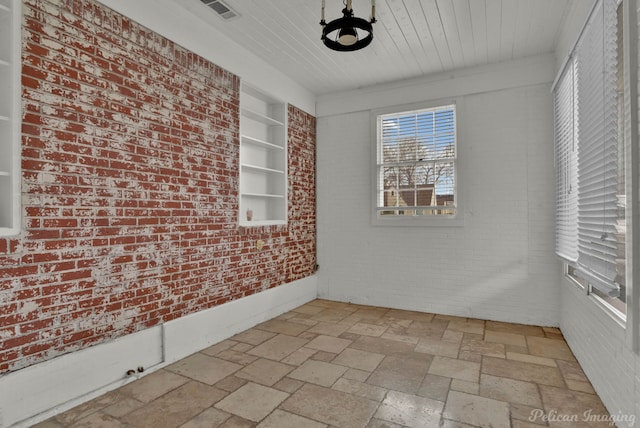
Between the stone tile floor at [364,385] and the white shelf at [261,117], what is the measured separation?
240 cm

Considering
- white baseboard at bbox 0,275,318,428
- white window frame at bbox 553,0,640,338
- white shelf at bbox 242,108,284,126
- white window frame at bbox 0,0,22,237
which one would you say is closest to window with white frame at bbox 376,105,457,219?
white shelf at bbox 242,108,284,126

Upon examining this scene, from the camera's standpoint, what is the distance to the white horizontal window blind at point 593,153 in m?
2.04

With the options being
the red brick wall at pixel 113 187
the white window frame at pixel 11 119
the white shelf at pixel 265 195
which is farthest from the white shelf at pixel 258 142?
the white window frame at pixel 11 119

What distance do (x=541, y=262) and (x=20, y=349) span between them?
4.61 metres

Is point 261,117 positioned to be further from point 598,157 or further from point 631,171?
point 631,171

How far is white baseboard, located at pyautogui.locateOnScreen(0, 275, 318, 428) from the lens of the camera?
2.04 metres

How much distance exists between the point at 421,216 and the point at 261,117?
234cm

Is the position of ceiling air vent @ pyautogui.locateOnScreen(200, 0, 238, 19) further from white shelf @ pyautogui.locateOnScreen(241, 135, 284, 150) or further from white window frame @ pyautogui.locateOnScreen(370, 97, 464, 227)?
white window frame @ pyautogui.locateOnScreen(370, 97, 464, 227)

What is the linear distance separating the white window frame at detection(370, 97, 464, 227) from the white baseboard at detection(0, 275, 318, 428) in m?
2.07

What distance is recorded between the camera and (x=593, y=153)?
7.85 ft

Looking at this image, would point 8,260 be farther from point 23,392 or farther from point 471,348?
point 471,348

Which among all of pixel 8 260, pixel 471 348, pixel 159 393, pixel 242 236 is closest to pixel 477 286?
pixel 471 348

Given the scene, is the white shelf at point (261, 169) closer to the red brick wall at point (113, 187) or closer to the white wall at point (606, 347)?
the red brick wall at point (113, 187)

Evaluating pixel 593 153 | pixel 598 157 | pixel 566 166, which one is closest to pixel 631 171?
pixel 598 157
